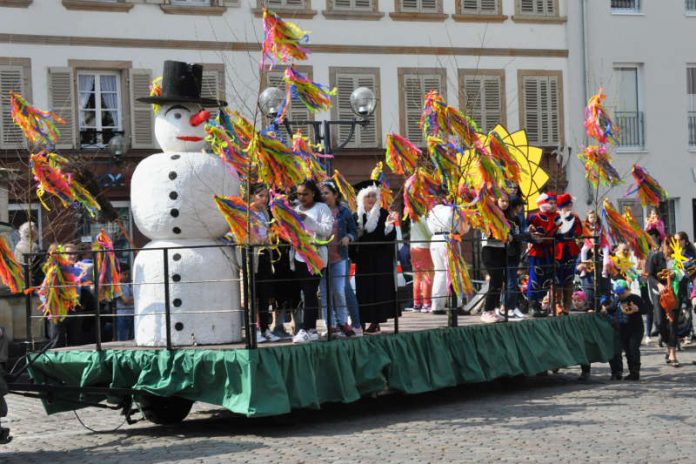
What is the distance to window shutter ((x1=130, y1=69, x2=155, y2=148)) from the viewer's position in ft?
99.3

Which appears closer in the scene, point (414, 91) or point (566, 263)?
point (566, 263)

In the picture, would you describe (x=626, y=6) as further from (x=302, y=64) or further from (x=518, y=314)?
(x=518, y=314)

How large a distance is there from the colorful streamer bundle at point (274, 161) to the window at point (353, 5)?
2080cm

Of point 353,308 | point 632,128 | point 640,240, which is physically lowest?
point 353,308

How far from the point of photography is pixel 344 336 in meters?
12.9

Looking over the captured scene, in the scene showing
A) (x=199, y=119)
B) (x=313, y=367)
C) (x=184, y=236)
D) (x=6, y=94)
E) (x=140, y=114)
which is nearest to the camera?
(x=313, y=367)

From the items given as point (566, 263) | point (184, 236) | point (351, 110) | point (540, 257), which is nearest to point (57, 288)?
point (184, 236)

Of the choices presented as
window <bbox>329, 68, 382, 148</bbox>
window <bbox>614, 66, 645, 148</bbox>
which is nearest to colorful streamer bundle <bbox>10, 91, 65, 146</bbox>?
window <bbox>329, 68, 382, 148</bbox>

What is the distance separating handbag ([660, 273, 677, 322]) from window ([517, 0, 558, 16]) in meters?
17.3

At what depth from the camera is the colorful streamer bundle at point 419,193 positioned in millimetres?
14070

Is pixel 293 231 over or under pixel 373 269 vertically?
over

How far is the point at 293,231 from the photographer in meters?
11.9

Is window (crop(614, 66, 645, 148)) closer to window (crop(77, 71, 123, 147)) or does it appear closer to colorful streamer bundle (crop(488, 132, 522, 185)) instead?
window (crop(77, 71, 123, 147))

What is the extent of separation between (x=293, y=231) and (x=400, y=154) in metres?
2.96
